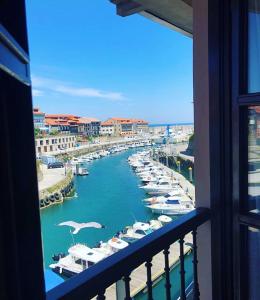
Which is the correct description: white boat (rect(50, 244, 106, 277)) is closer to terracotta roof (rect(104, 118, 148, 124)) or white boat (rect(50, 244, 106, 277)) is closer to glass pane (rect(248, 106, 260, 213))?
terracotta roof (rect(104, 118, 148, 124))

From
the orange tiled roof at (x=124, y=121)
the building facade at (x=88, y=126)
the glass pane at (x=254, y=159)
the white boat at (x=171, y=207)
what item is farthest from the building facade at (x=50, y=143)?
the orange tiled roof at (x=124, y=121)

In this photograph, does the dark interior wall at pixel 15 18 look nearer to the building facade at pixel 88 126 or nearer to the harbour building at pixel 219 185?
the harbour building at pixel 219 185

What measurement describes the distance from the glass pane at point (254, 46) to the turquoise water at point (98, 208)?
9.50 m

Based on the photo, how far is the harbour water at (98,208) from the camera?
1173cm

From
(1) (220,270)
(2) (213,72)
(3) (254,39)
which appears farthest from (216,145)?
(1) (220,270)

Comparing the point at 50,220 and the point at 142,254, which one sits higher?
the point at 142,254

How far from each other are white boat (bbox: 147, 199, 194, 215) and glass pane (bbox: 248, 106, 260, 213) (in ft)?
28.4

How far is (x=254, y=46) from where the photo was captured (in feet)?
3.60

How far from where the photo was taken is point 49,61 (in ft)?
51.3

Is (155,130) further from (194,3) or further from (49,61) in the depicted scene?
A: (194,3)

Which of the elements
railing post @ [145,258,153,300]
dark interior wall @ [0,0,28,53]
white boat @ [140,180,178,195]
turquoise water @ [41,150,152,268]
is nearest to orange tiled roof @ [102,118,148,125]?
white boat @ [140,180,178,195]

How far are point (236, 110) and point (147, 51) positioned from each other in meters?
19.1

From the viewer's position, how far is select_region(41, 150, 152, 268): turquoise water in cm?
1175

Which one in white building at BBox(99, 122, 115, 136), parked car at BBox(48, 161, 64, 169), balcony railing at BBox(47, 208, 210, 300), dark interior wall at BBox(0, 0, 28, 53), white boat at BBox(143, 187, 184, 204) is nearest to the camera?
dark interior wall at BBox(0, 0, 28, 53)
